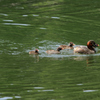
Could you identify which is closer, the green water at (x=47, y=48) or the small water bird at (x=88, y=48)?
the green water at (x=47, y=48)

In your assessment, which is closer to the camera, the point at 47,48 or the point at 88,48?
the point at 47,48

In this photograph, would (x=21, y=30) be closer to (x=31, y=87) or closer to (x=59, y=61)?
(x=59, y=61)

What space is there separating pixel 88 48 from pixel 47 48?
5.29 feet

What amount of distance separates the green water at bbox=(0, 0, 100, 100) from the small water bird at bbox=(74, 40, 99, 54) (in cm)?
30

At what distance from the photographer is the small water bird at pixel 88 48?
15.8 metres

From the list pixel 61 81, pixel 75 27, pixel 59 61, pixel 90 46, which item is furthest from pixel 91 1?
pixel 61 81

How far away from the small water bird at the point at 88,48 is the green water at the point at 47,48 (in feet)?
0.98

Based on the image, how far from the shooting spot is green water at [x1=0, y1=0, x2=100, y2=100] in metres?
10.3

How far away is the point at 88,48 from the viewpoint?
16.2 metres

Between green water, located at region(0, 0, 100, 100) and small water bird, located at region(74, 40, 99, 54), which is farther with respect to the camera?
small water bird, located at region(74, 40, 99, 54)

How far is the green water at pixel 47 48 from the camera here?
33.9 ft

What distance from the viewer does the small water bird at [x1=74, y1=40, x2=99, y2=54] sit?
15773 mm

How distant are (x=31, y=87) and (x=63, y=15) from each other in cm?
1280

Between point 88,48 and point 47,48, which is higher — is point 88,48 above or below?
below
